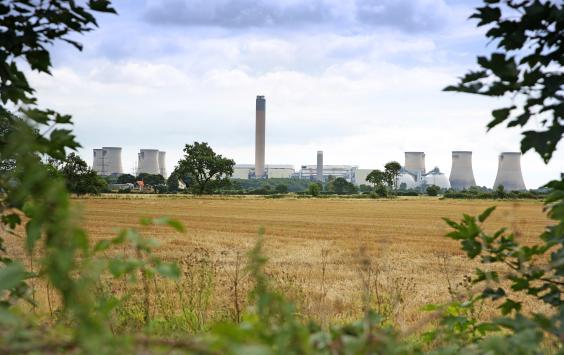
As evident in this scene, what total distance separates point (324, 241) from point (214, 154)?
86394 millimetres

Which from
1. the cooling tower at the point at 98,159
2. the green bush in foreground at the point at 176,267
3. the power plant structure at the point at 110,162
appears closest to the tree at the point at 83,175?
the green bush in foreground at the point at 176,267

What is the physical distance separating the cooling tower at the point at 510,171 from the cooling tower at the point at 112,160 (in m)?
95.7

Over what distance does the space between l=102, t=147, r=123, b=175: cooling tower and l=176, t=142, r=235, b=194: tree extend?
58.9 m

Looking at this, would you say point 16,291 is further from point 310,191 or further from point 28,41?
point 310,191

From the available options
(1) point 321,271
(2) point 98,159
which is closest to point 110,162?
(2) point 98,159

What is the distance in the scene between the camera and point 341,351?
1329mm

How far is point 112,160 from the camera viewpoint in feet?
525

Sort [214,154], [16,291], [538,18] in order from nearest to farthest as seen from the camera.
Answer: [16,291], [538,18], [214,154]

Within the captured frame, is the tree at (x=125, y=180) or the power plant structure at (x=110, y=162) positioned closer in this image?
Answer: the tree at (x=125, y=180)

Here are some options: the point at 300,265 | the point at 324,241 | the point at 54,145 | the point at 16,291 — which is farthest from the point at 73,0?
the point at 324,241

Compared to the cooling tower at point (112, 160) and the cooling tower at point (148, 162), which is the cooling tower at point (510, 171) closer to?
the cooling tower at point (148, 162)

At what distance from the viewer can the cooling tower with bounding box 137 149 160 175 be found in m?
160

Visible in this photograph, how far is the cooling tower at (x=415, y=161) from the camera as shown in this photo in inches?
6983

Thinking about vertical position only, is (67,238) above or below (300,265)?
above
